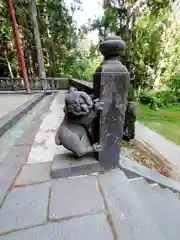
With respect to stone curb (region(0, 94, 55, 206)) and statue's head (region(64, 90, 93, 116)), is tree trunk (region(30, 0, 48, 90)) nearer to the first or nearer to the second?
stone curb (region(0, 94, 55, 206))

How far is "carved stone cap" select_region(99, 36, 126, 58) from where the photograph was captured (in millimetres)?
1131

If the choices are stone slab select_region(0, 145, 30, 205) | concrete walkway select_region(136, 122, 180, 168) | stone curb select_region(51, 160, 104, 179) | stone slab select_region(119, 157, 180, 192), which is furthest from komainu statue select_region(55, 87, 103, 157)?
concrete walkway select_region(136, 122, 180, 168)

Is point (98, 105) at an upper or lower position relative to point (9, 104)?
upper

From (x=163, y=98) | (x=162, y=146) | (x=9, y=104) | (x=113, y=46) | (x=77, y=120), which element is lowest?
(x=163, y=98)

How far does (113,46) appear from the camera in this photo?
1.13 m

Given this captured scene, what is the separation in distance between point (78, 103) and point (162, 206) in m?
1.08

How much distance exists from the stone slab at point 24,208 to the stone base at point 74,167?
0.13 metres

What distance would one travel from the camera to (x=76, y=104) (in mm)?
1132

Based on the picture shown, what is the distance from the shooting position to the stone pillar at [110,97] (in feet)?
3.76

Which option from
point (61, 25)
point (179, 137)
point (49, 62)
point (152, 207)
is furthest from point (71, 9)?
point (152, 207)

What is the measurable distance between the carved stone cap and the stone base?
90cm

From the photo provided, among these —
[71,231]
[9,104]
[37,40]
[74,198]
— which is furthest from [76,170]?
[37,40]

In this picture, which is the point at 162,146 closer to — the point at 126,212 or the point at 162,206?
the point at 162,206

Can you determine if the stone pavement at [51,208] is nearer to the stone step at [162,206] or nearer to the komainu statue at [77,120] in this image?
the komainu statue at [77,120]
